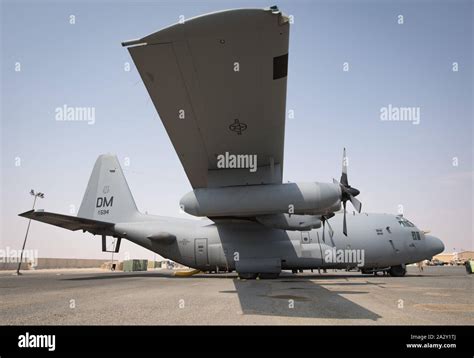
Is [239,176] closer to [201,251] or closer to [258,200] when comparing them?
[258,200]

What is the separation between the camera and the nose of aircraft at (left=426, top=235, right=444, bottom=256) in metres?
25.6

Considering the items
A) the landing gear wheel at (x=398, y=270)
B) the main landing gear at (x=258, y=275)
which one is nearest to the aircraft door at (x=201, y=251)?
the main landing gear at (x=258, y=275)

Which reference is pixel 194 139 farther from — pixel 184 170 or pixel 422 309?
pixel 422 309

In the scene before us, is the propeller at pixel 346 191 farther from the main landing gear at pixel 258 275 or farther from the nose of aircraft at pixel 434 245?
the nose of aircraft at pixel 434 245

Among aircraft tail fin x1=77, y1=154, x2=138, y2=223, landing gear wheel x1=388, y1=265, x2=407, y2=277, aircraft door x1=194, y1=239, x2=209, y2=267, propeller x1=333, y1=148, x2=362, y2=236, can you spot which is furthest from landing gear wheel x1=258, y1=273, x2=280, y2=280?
aircraft tail fin x1=77, y1=154, x2=138, y2=223

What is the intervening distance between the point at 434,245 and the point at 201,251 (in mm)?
16770

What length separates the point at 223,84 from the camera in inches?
363

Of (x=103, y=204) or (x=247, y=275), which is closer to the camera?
(x=247, y=275)

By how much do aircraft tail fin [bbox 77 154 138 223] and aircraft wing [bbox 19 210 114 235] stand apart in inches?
49.0

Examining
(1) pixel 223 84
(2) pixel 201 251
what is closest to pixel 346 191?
(1) pixel 223 84

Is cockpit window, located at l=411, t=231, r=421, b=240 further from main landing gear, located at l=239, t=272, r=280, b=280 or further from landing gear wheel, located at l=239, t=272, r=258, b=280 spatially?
landing gear wheel, located at l=239, t=272, r=258, b=280

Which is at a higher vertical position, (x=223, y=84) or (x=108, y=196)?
(x=223, y=84)

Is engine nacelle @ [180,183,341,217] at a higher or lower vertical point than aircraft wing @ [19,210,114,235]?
higher
